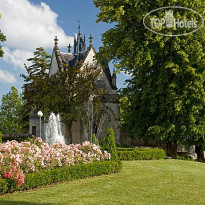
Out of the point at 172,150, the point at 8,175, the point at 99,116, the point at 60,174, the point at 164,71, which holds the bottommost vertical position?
the point at 60,174

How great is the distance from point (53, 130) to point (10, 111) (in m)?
22.3

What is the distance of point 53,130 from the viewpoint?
26438 mm

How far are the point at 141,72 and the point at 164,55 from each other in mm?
1975

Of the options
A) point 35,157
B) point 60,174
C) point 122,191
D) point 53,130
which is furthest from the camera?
point 53,130

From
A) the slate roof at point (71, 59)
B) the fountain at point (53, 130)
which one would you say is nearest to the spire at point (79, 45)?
the slate roof at point (71, 59)

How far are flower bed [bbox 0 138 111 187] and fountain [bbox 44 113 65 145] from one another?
42.2 ft

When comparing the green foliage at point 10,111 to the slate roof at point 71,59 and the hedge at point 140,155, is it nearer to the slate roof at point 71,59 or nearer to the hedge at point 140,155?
the slate roof at point 71,59

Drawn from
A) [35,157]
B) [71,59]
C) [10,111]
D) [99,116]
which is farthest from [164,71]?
[10,111]

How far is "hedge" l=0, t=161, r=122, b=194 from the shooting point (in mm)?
8223

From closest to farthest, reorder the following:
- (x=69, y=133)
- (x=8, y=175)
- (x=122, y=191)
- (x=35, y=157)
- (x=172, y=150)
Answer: (x=8, y=175)
(x=122, y=191)
(x=35, y=157)
(x=172, y=150)
(x=69, y=133)

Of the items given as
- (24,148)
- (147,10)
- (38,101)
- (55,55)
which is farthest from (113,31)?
(24,148)

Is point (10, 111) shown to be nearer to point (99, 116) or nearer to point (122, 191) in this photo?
point (99, 116)

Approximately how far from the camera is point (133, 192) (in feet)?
27.6

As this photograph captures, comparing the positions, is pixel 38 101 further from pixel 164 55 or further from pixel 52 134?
pixel 164 55
